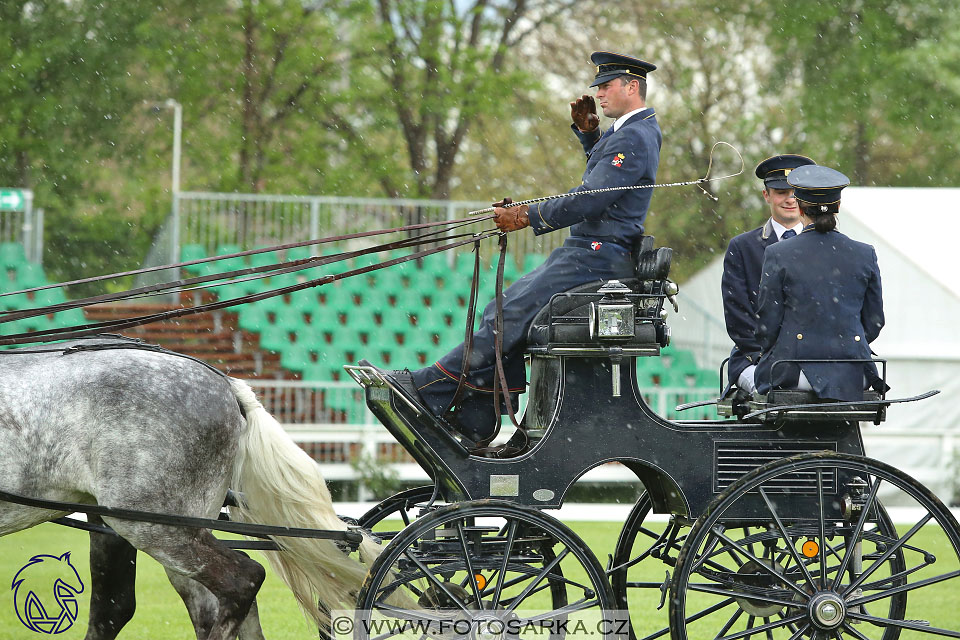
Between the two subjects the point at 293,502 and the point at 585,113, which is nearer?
the point at 293,502

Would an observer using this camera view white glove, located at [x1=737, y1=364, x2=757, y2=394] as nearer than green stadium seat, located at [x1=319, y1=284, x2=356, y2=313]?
Yes

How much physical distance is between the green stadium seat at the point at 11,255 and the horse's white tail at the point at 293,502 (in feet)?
33.1

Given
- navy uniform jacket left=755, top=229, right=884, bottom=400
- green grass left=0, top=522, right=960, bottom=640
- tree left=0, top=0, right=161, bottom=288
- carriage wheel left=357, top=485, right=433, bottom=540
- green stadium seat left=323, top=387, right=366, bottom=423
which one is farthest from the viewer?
tree left=0, top=0, right=161, bottom=288

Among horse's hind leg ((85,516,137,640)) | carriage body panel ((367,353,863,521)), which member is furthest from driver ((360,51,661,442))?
horse's hind leg ((85,516,137,640))

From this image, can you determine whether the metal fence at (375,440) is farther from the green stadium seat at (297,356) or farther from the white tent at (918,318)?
the green stadium seat at (297,356)

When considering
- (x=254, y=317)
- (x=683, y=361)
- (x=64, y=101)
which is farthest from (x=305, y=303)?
(x=64, y=101)

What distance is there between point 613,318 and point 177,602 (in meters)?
3.47

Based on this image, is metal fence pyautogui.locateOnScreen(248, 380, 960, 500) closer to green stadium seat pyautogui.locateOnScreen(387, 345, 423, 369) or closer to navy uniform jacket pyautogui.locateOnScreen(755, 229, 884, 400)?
green stadium seat pyautogui.locateOnScreen(387, 345, 423, 369)

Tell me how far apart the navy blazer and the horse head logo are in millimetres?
2422

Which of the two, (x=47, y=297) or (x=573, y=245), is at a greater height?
(x=573, y=245)

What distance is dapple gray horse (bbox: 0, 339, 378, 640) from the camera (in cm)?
368

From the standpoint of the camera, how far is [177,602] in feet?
19.9

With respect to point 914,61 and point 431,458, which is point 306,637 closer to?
point 431,458

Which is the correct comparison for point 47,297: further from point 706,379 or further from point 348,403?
point 706,379
